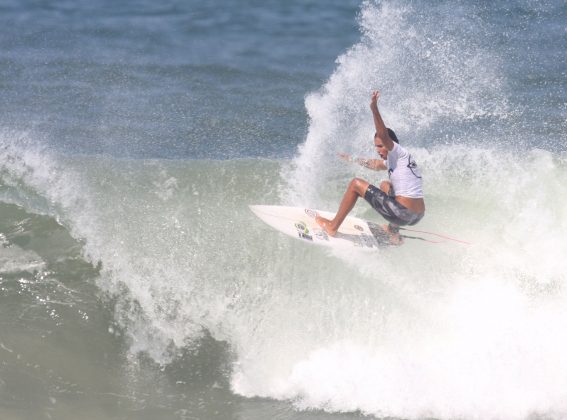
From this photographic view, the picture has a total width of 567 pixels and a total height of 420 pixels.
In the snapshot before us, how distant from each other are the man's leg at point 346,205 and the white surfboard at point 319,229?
0.09 m

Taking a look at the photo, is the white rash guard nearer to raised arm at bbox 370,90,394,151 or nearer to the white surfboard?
raised arm at bbox 370,90,394,151

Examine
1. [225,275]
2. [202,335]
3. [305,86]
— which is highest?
[305,86]

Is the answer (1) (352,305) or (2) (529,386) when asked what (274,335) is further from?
(2) (529,386)

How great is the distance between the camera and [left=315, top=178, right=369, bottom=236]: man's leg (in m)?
8.78

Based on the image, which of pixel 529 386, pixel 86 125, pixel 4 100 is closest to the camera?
pixel 529 386

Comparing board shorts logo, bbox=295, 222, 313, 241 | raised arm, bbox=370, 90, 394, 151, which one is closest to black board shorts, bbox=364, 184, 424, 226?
raised arm, bbox=370, 90, 394, 151

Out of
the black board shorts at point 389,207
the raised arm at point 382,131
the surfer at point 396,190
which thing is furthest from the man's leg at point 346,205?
the raised arm at point 382,131

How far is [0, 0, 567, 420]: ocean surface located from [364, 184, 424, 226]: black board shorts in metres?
0.79

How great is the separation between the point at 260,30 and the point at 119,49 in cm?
353

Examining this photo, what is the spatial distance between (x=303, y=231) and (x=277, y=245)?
430mm

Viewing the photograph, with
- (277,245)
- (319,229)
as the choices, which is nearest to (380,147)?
(319,229)

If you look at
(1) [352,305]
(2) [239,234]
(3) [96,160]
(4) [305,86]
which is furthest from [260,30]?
(1) [352,305]

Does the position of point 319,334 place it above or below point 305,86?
below

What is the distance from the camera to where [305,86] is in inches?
594
